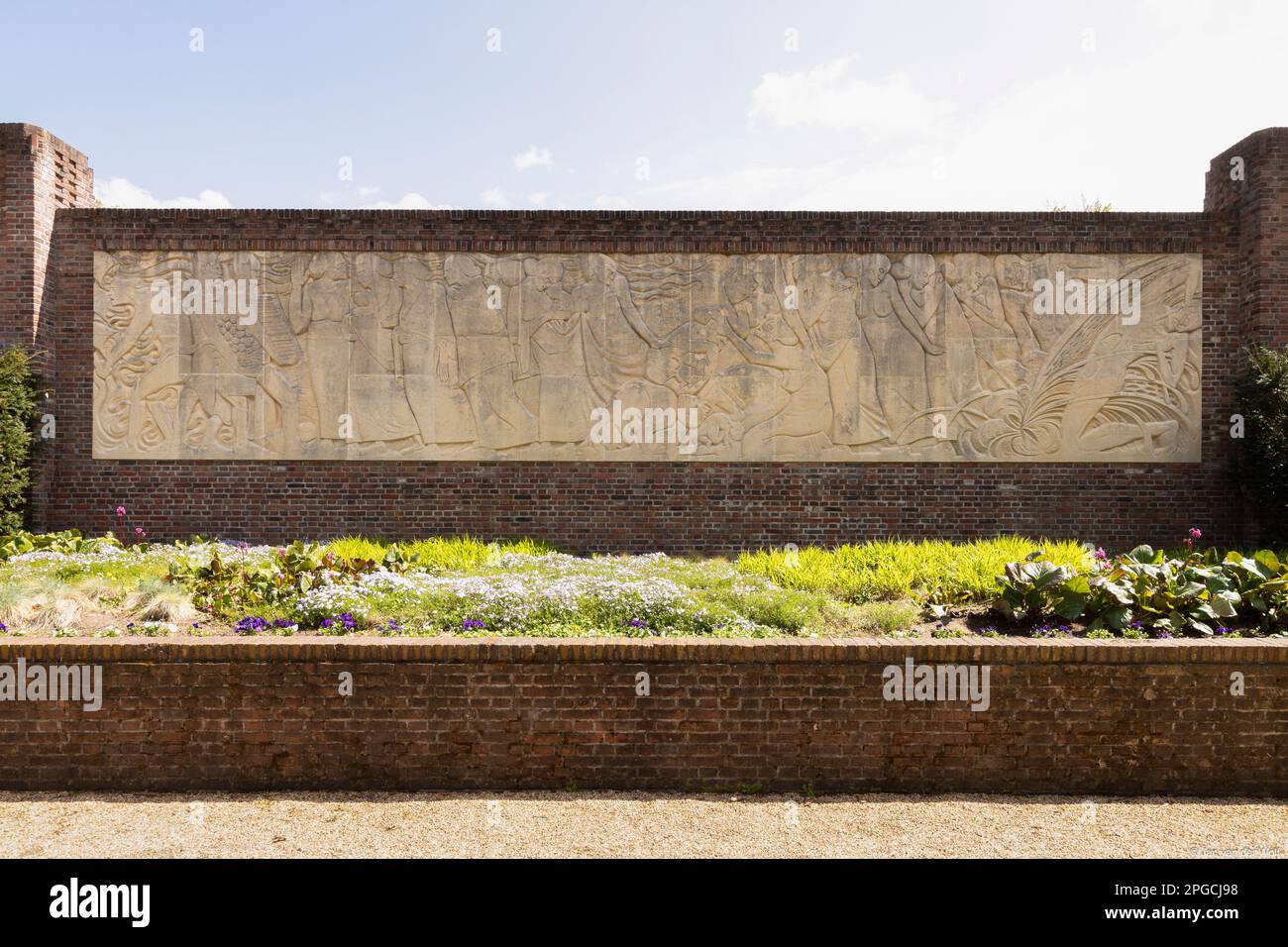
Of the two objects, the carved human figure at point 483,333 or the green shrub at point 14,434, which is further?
the carved human figure at point 483,333

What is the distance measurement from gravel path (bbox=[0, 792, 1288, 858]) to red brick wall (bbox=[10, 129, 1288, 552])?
5426 millimetres

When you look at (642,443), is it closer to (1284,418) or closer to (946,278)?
(946,278)

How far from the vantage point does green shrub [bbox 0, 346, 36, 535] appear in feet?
28.8

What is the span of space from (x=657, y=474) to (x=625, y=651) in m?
5.33

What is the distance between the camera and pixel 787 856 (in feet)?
11.4

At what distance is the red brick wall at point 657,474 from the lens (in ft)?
30.7

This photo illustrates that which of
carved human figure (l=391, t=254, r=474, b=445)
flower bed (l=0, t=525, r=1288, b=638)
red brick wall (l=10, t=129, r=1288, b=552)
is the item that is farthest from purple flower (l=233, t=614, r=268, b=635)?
carved human figure (l=391, t=254, r=474, b=445)

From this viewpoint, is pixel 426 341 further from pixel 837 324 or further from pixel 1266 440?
pixel 1266 440

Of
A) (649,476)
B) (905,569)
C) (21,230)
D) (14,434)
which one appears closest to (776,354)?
(649,476)

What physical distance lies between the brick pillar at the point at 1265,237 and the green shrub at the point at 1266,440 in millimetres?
410

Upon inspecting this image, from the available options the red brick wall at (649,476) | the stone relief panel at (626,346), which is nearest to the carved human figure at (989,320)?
the stone relief panel at (626,346)

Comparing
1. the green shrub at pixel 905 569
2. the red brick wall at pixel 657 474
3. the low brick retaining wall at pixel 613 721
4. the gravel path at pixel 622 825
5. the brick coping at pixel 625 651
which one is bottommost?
the gravel path at pixel 622 825

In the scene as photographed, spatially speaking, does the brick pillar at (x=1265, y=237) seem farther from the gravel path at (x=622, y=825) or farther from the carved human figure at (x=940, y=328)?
the gravel path at (x=622, y=825)

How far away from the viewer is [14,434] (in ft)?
29.1
